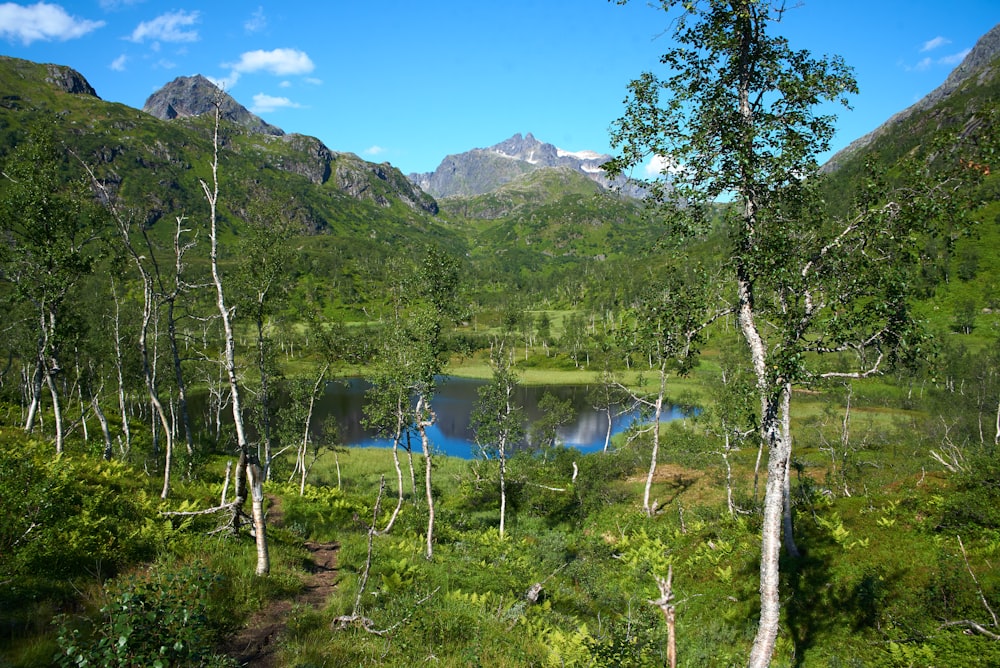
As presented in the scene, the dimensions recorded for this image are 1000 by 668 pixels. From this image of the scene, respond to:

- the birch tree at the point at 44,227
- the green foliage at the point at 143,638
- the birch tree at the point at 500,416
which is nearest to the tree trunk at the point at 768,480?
the green foliage at the point at 143,638

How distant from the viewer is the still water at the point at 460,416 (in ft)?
235

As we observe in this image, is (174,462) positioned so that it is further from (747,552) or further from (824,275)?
(824,275)

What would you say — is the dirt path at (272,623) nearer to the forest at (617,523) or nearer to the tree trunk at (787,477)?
the forest at (617,523)

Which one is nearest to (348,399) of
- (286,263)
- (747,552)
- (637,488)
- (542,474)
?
(542,474)

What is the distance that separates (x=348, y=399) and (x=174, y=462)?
7367cm

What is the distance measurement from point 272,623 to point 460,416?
7668 centimetres

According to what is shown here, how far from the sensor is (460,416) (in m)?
87.7

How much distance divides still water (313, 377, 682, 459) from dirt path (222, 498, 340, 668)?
44831mm

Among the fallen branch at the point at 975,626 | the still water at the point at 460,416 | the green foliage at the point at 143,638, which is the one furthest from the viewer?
the still water at the point at 460,416

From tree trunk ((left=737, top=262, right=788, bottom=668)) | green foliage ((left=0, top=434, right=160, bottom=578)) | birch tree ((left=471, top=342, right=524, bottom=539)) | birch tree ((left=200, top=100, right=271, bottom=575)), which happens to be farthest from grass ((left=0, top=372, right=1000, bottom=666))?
birch tree ((left=471, top=342, right=524, bottom=539))

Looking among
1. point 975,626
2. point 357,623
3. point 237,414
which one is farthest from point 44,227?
point 975,626

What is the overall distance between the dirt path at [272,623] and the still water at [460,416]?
44.8 metres

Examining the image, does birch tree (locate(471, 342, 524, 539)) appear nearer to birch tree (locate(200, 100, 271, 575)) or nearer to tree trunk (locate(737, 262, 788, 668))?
birch tree (locate(200, 100, 271, 575))

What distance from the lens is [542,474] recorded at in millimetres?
43500
